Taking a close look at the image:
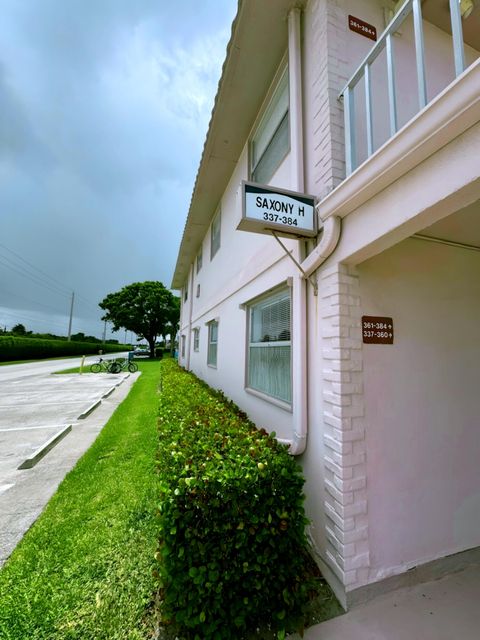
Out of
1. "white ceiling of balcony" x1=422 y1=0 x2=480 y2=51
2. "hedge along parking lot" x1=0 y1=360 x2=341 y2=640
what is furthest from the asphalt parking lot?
"white ceiling of balcony" x1=422 y1=0 x2=480 y2=51

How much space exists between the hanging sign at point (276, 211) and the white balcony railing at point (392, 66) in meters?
0.48

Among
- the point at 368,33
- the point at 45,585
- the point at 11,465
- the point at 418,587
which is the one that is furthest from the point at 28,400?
the point at 368,33

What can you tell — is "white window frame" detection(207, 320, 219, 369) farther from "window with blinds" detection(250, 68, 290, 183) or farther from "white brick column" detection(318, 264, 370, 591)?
"white brick column" detection(318, 264, 370, 591)

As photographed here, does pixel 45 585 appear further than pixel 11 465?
No

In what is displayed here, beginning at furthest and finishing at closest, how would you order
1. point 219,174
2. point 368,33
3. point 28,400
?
1. point 28,400
2. point 219,174
3. point 368,33

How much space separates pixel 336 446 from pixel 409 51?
4.18 metres

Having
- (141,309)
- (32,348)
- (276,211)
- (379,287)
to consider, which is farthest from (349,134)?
(141,309)

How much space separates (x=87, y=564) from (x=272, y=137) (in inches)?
206

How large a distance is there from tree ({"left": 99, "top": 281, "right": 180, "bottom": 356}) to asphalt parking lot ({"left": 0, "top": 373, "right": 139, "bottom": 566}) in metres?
23.0

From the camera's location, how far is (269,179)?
3.99 metres

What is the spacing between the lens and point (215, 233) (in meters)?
7.49

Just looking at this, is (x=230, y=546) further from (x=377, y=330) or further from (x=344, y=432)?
(x=377, y=330)

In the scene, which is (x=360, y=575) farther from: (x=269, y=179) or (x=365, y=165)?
(x=269, y=179)

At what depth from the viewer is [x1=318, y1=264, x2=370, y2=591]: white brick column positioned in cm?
219
